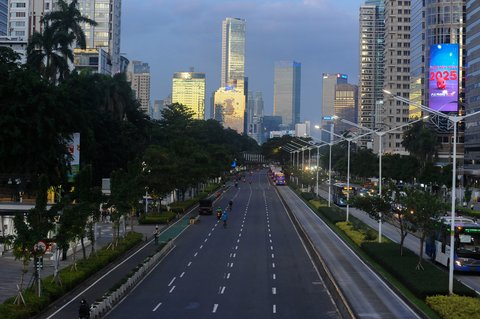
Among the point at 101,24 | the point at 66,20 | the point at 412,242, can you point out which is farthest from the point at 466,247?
the point at 101,24

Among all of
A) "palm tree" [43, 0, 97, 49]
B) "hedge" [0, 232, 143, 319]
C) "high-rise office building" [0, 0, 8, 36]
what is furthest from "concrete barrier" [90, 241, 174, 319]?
"high-rise office building" [0, 0, 8, 36]

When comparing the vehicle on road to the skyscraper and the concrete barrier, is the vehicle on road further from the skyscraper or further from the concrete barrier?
the skyscraper

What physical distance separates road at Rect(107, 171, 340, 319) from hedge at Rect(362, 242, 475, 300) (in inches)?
164

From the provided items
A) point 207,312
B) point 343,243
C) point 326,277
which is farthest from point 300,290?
point 343,243

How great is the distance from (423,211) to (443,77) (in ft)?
317

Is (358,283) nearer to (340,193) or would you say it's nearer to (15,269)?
(15,269)

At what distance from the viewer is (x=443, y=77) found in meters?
126

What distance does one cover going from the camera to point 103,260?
41281 mm

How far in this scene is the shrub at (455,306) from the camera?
82.5 ft

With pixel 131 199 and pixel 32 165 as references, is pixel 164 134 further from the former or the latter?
pixel 131 199

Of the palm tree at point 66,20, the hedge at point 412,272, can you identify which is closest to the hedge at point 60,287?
the hedge at point 412,272

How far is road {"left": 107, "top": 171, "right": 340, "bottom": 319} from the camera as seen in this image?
2878cm

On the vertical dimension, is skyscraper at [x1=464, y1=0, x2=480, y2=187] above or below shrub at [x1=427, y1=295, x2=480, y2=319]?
above

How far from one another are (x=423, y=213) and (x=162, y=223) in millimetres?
38257
